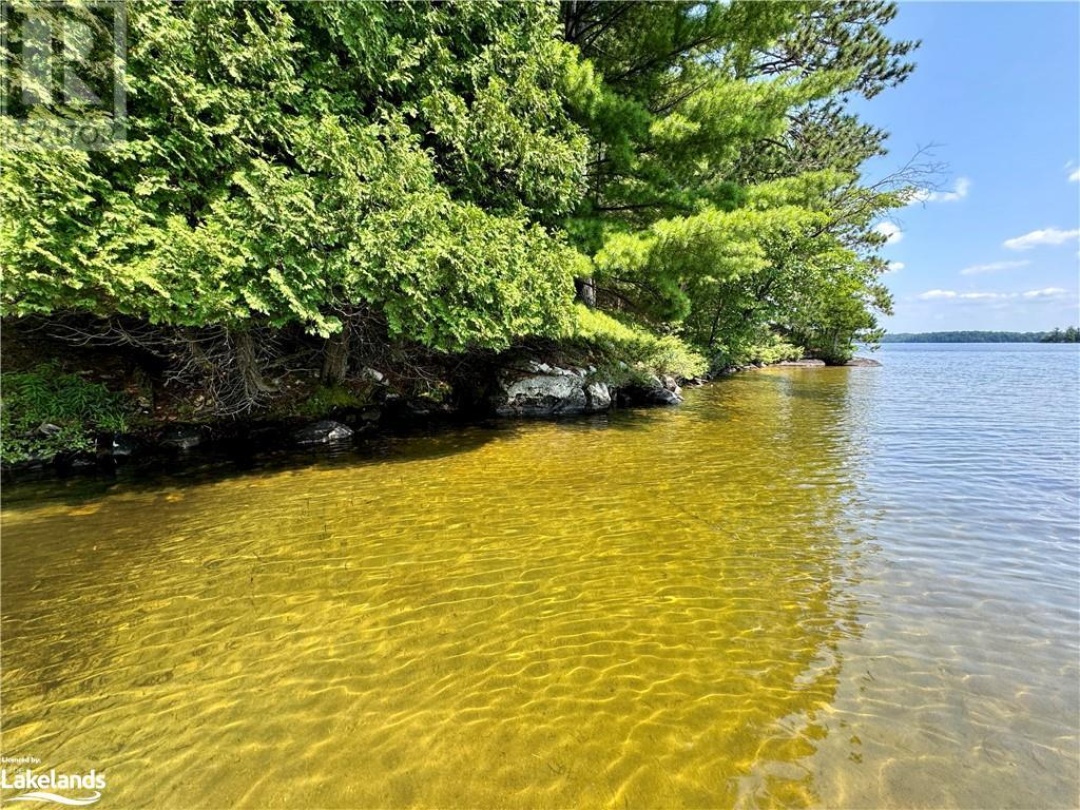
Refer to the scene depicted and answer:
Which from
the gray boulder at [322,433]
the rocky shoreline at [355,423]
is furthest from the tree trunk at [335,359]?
the gray boulder at [322,433]

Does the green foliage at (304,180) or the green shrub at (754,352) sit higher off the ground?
the green foliage at (304,180)

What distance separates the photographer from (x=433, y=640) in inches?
133

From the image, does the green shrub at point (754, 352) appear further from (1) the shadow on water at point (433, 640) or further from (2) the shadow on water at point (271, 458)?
(1) the shadow on water at point (433, 640)

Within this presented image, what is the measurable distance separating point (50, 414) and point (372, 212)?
634 cm

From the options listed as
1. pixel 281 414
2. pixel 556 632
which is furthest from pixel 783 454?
pixel 281 414

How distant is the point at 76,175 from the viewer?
5.79 m

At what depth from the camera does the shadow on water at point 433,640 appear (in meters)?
2.34

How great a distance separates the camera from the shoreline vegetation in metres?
6.18

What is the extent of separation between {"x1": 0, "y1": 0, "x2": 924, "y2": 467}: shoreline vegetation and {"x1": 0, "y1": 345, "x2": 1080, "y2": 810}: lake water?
2868 mm

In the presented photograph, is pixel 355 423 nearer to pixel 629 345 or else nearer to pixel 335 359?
pixel 335 359

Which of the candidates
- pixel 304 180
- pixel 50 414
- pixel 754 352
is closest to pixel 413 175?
pixel 304 180

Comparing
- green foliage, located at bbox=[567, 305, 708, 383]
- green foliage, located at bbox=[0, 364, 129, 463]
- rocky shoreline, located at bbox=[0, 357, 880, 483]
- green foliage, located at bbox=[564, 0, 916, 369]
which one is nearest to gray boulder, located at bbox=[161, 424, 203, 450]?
rocky shoreline, located at bbox=[0, 357, 880, 483]

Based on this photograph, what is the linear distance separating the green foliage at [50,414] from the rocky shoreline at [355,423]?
0.52 feet

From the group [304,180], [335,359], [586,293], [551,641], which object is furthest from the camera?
[586,293]
